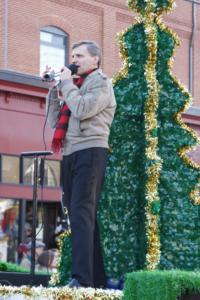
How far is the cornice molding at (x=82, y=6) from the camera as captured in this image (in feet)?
79.8

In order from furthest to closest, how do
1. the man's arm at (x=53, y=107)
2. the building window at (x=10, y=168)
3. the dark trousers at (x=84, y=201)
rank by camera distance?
the building window at (x=10, y=168)
the man's arm at (x=53, y=107)
the dark trousers at (x=84, y=201)

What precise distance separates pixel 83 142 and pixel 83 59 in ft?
2.01

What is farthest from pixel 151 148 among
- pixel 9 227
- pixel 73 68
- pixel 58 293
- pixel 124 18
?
pixel 124 18

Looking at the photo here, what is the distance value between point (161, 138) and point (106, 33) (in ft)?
61.6

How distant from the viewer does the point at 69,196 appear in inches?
238

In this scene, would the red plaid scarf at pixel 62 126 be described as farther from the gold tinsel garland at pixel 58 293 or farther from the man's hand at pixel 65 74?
the gold tinsel garland at pixel 58 293

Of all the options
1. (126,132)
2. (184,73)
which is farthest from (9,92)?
(126,132)

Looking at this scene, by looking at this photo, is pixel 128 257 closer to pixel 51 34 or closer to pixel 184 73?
pixel 51 34

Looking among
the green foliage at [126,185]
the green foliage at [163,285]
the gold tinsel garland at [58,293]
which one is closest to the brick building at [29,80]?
the green foliage at [126,185]

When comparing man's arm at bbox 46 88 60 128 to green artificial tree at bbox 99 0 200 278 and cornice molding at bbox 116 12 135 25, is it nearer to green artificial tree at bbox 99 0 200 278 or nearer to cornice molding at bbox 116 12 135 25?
green artificial tree at bbox 99 0 200 278

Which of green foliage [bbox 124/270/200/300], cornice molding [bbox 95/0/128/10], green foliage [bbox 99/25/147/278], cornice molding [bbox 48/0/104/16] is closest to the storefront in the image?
cornice molding [bbox 48/0/104/16]

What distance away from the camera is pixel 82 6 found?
984 inches

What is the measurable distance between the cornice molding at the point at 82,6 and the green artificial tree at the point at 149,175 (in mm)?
17252

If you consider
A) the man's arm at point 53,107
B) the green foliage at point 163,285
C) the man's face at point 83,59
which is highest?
the man's face at point 83,59
